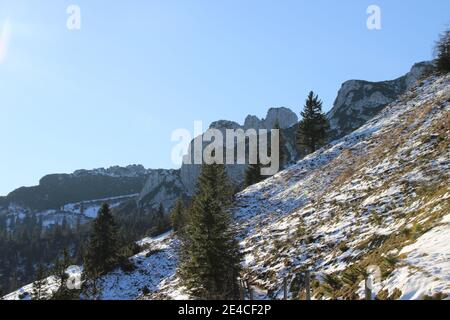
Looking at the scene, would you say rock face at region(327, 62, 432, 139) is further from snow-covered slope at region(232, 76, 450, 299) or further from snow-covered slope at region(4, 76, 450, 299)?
snow-covered slope at region(232, 76, 450, 299)

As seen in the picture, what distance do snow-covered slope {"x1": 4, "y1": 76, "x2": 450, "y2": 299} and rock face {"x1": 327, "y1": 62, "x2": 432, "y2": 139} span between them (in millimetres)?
122619

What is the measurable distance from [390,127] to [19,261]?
18441 cm

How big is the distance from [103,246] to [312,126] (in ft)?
114

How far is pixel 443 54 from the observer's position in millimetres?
53562

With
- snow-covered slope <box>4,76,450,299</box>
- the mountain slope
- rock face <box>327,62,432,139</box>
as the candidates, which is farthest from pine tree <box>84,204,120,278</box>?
rock face <box>327,62,432,139</box>

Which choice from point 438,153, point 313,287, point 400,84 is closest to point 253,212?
point 438,153

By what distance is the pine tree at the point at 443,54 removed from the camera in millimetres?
52844

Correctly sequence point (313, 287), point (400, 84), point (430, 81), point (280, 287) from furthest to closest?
point (400, 84) → point (430, 81) → point (280, 287) → point (313, 287)

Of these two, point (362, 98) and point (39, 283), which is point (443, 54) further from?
point (362, 98)

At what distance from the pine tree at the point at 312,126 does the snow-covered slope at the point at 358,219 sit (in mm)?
13268

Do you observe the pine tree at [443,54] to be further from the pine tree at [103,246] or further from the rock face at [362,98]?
the rock face at [362,98]

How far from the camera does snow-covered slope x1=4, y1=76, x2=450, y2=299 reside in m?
15.2
